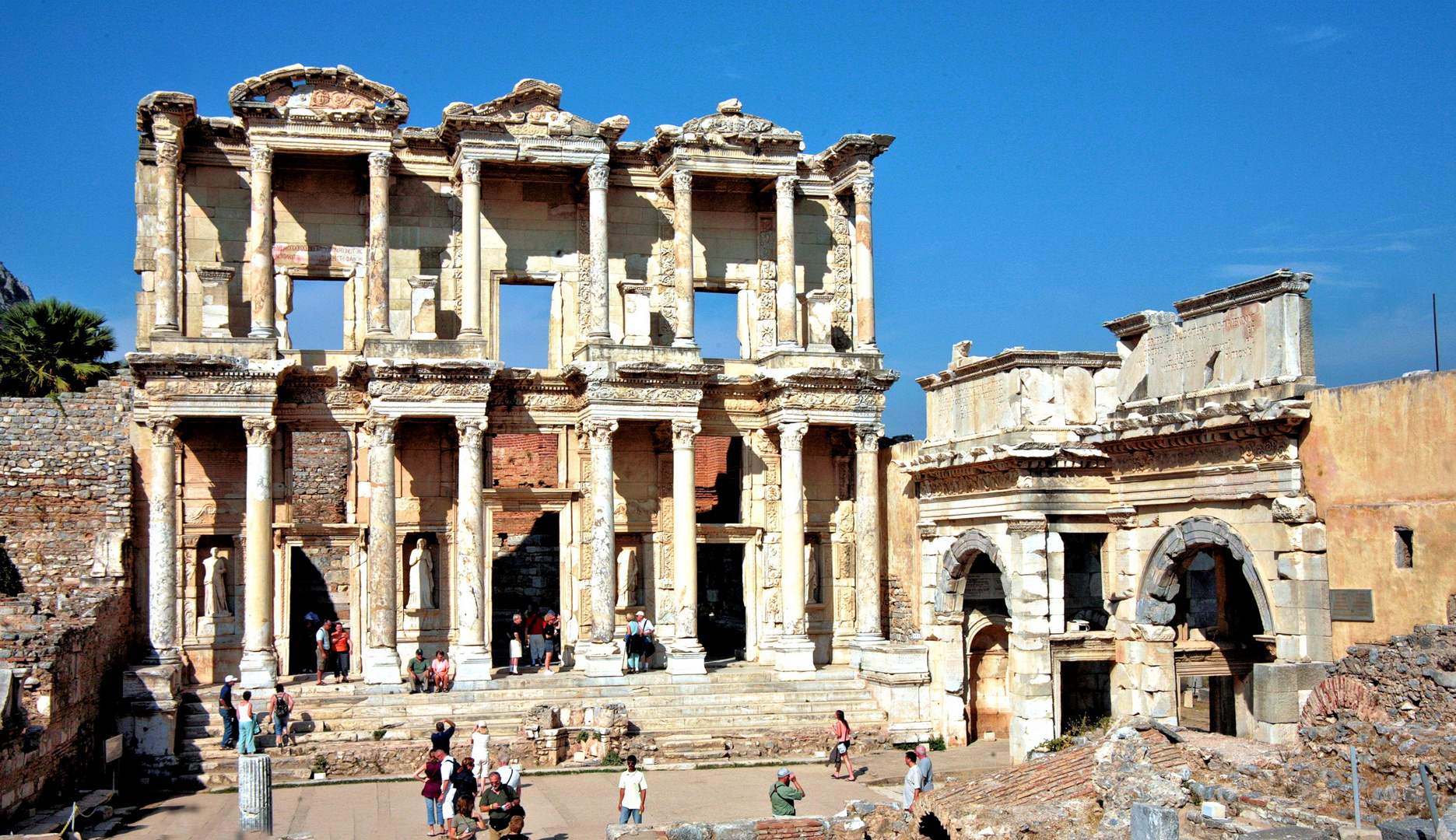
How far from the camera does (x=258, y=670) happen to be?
24.6 m

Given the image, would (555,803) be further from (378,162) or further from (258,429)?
(378,162)

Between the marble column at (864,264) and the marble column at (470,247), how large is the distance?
7.16 meters

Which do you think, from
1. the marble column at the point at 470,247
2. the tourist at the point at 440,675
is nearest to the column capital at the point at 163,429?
the marble column at the point at 470,247

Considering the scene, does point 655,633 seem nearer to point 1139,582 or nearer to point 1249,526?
point 1139,582

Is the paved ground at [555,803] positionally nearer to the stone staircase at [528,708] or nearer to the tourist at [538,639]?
the stone staircase at [528,708]

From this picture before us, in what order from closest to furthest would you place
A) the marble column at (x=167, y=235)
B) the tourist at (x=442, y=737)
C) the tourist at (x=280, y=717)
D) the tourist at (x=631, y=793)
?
the tourist at (x=631, y=793) < the tourist at (x=442, y=737) < the tourist at (x=280, y=717) < the marble column at (x=167, y=235)

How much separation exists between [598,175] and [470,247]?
2625mm

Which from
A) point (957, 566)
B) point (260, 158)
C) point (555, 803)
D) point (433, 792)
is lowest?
point (555, 803)

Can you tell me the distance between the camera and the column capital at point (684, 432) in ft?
88.8

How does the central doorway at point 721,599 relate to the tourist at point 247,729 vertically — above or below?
above

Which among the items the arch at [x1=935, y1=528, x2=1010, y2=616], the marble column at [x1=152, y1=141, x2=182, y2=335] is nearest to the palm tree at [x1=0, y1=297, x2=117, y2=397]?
the marble column at [x1=152, y1=141, x2=182, y2=335]

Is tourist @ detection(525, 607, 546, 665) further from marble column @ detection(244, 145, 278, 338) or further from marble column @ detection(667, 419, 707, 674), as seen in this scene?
marble column @ detection(244, 145, 278, 338)

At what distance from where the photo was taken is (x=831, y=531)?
96.0 feet

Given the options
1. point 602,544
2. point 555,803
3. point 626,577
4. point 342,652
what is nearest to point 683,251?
point 602,544
